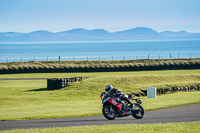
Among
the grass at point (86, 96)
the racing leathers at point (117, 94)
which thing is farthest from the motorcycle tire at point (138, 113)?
the grass at point (86, 96)

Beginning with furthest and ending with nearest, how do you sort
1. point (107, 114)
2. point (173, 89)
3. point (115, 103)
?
point (173, 89) < point (107, 114) < point (115, 103)

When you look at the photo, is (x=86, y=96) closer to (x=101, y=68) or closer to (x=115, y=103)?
(x=115, y=103)

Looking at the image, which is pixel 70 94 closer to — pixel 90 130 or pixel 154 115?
pixel 154 115

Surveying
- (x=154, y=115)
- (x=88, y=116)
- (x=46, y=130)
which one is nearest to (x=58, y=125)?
(x=46, y=130)

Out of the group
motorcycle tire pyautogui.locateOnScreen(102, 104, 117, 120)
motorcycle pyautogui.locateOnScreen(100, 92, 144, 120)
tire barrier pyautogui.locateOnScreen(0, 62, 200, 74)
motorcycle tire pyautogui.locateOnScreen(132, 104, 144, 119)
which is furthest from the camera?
tire barrier pyautogui.locateOnScreen(0, 62, 200, 74)

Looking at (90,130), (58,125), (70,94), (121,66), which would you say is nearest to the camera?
(90,130)

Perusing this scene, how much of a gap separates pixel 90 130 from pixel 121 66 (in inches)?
2025

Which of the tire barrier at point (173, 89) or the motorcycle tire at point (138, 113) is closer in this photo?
the motorcycle tire at point (138, 113)

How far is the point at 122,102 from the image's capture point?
17.5m

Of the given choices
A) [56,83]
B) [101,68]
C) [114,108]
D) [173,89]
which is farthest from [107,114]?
[101,68]

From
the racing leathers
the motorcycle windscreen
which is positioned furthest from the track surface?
the racing leathers

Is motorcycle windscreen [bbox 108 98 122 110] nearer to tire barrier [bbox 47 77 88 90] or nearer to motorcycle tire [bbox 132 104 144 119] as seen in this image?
motorcycle tire [bbox 132 104 144 119]

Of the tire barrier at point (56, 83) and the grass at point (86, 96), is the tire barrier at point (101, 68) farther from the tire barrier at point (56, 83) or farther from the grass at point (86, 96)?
the tire barrier at point (56, 83)

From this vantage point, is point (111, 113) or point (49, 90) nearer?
point (111, 113)
